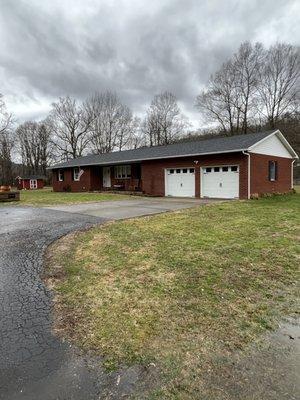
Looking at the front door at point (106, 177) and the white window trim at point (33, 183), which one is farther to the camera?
the white window trim at point (33, 183)

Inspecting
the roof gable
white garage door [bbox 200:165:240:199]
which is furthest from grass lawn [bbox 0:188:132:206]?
the roof gable

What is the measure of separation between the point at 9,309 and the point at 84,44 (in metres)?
20.9

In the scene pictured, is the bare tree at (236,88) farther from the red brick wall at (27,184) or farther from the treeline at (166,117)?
the red brick wall at (27,184)

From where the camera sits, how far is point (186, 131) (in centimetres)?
4669

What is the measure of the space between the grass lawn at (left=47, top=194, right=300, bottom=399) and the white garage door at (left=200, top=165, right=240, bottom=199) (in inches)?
408

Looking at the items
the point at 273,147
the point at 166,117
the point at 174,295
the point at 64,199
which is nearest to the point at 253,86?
the point at 166,117

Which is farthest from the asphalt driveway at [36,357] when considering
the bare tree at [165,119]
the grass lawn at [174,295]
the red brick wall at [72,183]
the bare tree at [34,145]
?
the bare tree at [34,145]

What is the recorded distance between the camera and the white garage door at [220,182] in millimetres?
17281

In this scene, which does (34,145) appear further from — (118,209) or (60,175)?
(118,209)

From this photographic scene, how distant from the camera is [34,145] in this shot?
177 ft

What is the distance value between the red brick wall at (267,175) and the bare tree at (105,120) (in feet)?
99.0

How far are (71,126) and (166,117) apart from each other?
14933mm

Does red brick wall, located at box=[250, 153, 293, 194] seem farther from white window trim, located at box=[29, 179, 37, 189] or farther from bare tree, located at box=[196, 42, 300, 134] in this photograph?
white window trim, located at box=[29, 179, 37, 189]

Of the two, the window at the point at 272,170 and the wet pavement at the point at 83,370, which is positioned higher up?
the window at the point at 272,170
